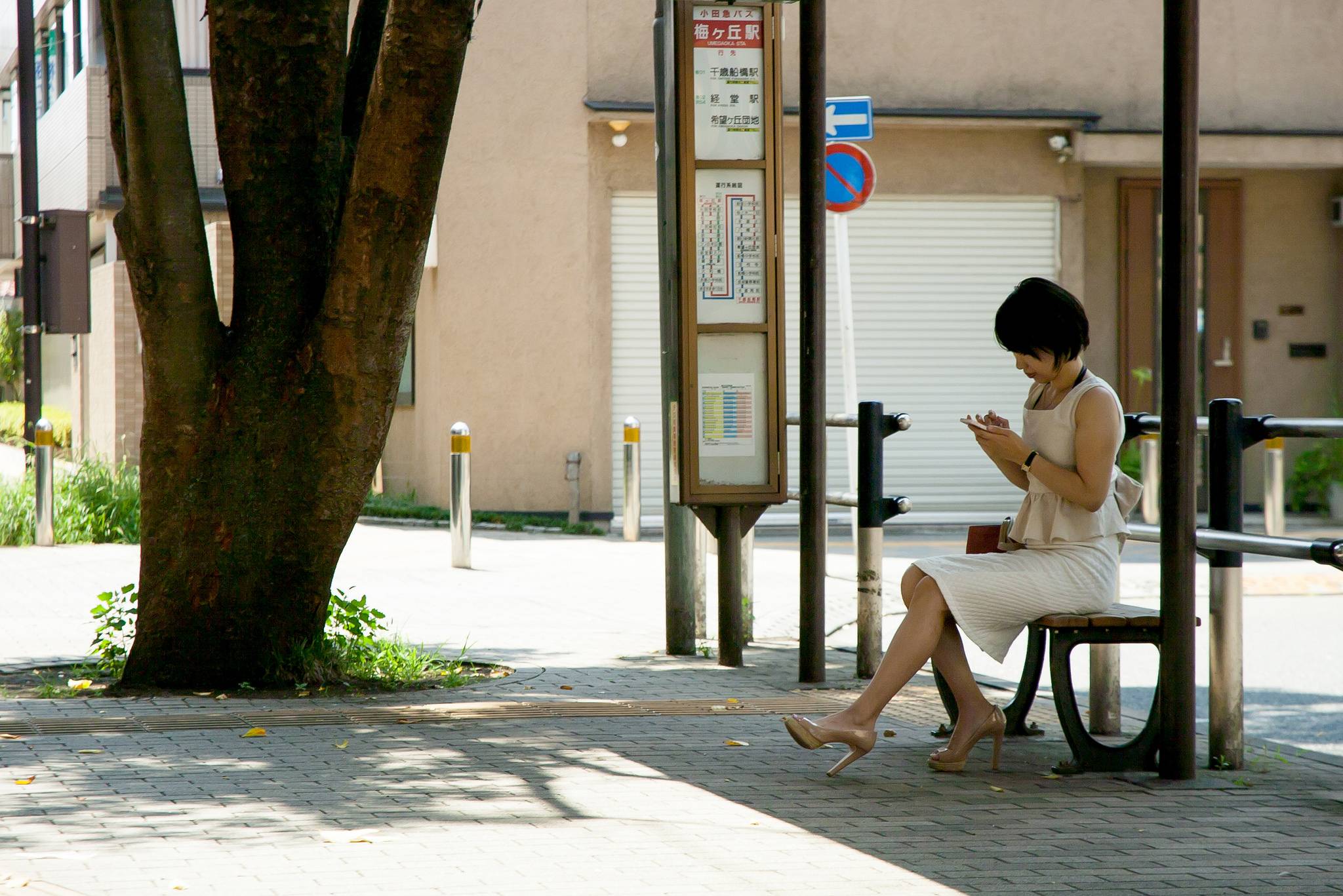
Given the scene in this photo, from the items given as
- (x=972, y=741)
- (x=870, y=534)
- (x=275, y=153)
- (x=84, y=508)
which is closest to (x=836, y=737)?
(x=972, y=741)

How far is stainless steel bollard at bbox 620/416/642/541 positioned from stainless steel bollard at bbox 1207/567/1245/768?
9.72 m

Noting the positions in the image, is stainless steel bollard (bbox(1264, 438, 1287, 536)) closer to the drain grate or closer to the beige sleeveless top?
the drain grate

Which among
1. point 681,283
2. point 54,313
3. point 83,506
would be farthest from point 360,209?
point 54,313

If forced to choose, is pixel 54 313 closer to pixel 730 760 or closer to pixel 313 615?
pixel 313 615

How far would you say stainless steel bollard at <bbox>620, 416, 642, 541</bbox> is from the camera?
1511 cm

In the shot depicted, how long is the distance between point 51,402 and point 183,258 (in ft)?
97.4

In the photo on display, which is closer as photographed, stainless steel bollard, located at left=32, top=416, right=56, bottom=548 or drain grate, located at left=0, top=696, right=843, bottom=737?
drain grate, located at left=0, top=696, right=843, bottom=737

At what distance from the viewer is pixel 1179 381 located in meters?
5.32

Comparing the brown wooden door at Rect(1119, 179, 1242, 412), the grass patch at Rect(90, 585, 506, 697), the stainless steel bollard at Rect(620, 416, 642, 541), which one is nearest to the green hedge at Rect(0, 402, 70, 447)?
the stainless steel bollard at Rect(620, 416, 642, 541)

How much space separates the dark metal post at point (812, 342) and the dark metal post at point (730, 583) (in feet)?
1.33

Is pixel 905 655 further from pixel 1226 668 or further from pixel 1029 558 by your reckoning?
pixel 1226 668

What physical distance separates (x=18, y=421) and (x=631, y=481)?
18.4m

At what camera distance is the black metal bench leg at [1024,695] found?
561 cm

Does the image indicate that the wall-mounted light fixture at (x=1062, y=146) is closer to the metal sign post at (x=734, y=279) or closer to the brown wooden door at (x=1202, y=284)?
the brown wooden door at (x=1202, y=284)
